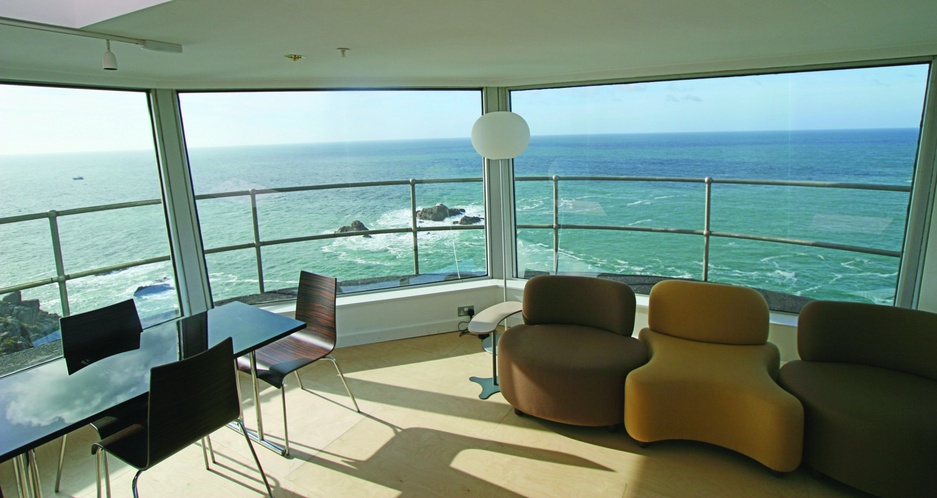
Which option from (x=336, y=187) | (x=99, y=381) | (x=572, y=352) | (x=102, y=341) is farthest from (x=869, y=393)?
(x=102, y=341)

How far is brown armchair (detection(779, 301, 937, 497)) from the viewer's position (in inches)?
94.6

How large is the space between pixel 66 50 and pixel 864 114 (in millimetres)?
4561

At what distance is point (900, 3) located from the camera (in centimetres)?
208

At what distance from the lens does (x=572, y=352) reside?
10.7 feet

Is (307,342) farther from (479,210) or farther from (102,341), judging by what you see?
(479,210)

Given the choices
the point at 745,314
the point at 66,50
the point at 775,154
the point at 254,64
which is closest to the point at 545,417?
the point at 745,314

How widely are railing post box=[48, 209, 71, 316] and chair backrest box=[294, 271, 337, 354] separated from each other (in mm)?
1565

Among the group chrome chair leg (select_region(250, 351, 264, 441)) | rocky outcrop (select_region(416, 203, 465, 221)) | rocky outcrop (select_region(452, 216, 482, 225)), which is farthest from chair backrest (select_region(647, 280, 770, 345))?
chrome chair leg (select_region(250, 351, 264, 441))

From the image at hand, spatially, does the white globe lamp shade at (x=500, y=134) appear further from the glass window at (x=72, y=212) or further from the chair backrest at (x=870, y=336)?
the glass window at (x=72, y=212)

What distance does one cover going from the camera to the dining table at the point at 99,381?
208 centimetres

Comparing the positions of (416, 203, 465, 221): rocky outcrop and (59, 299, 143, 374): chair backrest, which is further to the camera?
(416, 203, 465, 221): rocky outcrop

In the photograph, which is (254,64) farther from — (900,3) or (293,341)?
(900,3)

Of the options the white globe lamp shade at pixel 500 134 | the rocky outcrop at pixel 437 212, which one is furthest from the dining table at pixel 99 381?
the rocky outcrop at pixel 437 212

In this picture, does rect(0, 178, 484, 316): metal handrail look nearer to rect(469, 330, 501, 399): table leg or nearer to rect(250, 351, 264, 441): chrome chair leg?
rect(469, 330, 501, 399): table leg
